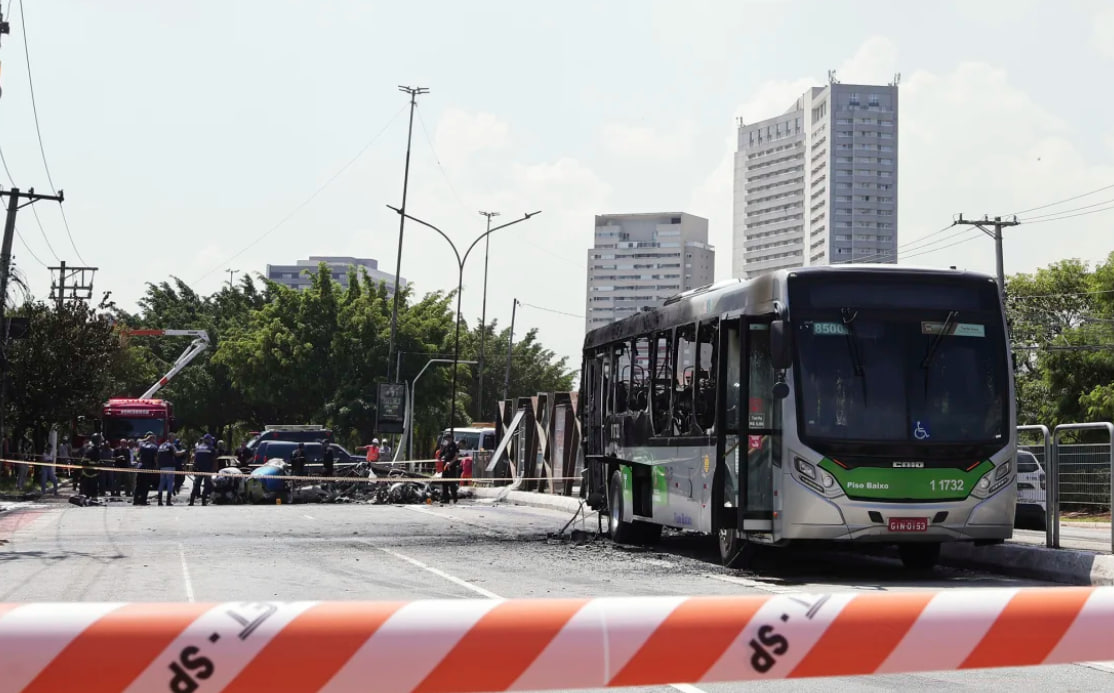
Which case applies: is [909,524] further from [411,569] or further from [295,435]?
[295,435]

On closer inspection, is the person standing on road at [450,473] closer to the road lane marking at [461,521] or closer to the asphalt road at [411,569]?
the road lane marking at [461,521]

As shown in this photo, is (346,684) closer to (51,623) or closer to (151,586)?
(51,623)

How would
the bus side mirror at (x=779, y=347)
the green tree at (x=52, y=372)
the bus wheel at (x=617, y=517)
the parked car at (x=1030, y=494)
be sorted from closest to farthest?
the bus side mirror at (x=779, y=347) → the bus wheel at (x=617, y=517) → the parked car at (x=1030, y=494) → the green tree at (x=52, y=372)

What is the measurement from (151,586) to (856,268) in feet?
24.9

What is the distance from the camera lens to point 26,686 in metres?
3.04

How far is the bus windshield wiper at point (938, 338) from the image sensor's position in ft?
46.3

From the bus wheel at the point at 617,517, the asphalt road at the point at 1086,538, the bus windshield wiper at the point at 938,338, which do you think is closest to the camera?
the bus windshield wiper at the point at 938,338

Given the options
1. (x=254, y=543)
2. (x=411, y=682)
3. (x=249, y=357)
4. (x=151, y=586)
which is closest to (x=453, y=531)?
(x=254, y=543)

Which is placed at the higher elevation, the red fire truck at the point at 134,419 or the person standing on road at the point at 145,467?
the red fire truck at the point at 134,419

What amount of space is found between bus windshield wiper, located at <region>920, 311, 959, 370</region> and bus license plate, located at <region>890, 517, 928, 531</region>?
1.53 m

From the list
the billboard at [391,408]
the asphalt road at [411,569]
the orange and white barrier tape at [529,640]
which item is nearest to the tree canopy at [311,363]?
the billboard at [391,408]

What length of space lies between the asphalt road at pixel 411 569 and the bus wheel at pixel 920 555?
8.7 inches

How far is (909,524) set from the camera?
13.8 m

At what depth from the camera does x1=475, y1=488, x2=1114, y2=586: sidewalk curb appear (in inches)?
513
